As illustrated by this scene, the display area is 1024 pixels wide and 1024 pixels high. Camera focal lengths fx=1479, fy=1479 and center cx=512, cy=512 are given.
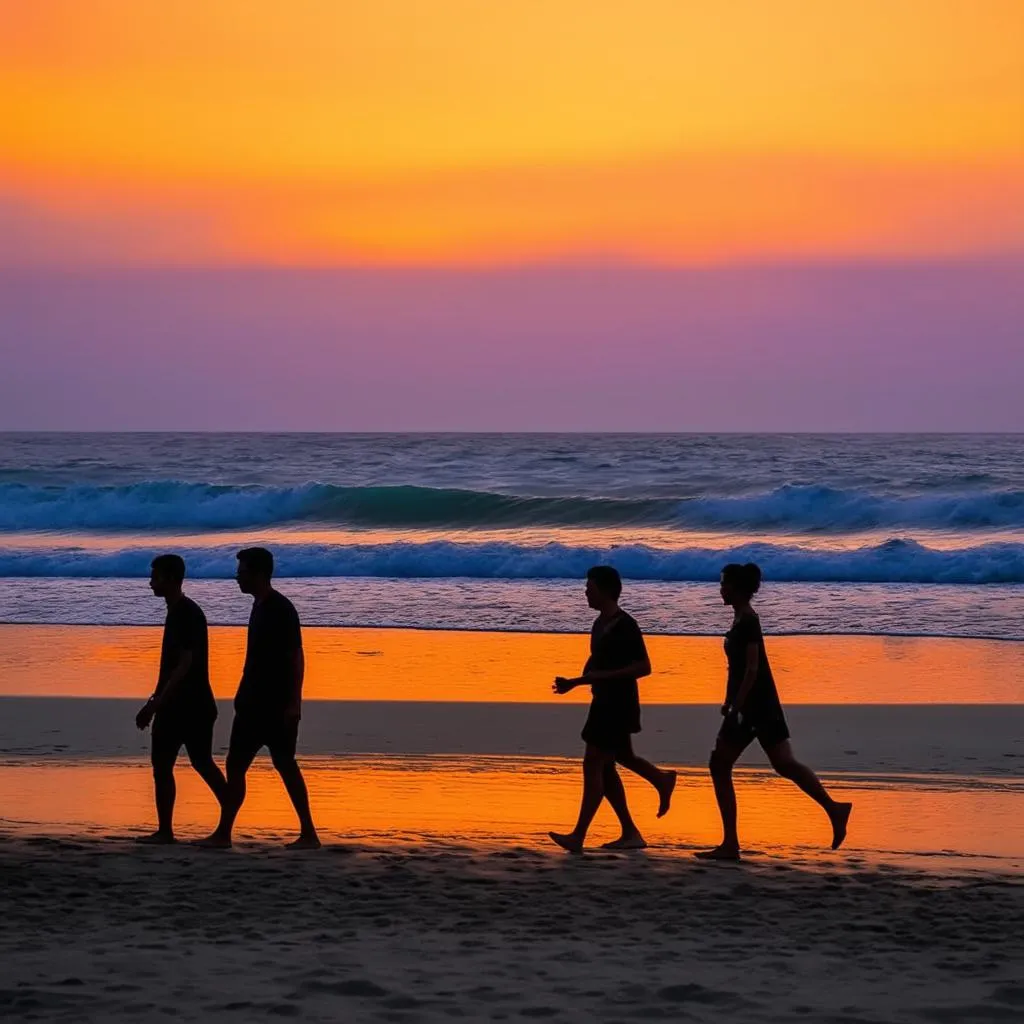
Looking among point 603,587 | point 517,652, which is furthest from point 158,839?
point 517,652

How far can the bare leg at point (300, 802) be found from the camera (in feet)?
23.6

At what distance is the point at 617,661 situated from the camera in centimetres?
737

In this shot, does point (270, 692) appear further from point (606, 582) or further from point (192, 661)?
point (606, 582)

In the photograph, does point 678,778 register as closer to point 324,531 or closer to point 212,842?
point 212,842

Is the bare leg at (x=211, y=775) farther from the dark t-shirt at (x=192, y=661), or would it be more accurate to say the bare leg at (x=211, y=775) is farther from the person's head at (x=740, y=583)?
the person's head at (x=740, y=583)

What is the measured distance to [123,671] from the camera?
14.1m

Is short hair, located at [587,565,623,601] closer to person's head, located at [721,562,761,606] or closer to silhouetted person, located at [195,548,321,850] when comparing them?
person's head, located at [721,562,761,606]

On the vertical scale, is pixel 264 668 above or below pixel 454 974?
above

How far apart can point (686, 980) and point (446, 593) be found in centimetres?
1717

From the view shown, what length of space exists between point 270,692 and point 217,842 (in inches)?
30.5

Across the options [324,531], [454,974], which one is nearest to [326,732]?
[454,974]

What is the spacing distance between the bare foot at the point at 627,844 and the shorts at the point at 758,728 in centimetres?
71

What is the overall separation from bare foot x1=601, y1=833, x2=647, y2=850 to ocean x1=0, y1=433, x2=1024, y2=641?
10.2 metres

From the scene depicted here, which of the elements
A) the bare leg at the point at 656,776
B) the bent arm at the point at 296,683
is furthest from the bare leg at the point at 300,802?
the bare leg at the point at 656,776
